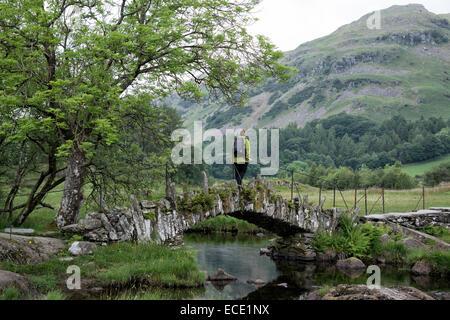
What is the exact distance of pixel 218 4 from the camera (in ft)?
58.7

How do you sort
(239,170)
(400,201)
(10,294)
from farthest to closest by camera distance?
1. (400,201)
2. (239,170)
3. (10,294)

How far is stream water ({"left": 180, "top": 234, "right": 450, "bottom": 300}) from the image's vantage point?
15.3 meters

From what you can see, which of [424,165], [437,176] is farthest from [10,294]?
[424,165]

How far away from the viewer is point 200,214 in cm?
1692

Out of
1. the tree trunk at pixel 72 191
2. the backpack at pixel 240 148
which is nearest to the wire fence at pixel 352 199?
the tree trunk at pixel 72 191

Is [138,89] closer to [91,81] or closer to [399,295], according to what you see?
[91,81]

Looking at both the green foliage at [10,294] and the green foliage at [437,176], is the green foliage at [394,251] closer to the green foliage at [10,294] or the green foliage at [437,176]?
the green foliage at [10,294]

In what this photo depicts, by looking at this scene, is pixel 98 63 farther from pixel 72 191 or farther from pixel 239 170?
pixel 239 170

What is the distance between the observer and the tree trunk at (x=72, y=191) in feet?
53.1

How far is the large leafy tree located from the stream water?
248 inches

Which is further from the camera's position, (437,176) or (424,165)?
(424,165)

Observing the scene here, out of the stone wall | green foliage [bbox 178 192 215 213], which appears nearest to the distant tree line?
the stone wall

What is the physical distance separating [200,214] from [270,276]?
4.34m

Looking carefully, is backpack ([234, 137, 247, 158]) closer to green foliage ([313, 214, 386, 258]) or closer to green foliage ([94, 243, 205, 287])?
green foliage ([94, 243, 205, 287])
